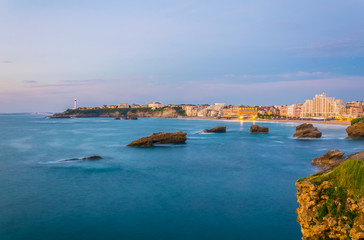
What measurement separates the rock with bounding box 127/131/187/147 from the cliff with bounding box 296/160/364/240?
3764 centimetres

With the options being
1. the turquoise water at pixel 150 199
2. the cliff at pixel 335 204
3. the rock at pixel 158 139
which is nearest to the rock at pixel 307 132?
the rock at pixel 158 139

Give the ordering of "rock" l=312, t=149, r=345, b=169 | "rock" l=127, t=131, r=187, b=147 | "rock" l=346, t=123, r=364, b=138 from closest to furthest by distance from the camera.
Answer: "rock" l=312, t=149, r=345, b=169 → "rock" l=127, t=131, r=187, b=147 → "rock" l=346, t=123, r=364, b=138

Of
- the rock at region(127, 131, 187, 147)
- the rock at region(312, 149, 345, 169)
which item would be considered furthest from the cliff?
the rock at region(127, 131, 187, 147)

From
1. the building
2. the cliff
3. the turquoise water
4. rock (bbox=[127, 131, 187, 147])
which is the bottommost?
the turquoise water

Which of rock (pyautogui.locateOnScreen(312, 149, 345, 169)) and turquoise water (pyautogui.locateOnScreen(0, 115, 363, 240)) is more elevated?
rock (pyautogui.locateOnScreen(312, 149, 345, 169))

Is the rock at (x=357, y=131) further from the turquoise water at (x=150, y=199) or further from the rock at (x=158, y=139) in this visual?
the rock at (x=158, y=139)

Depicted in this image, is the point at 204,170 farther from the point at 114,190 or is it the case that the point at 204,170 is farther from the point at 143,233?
the point at 143,233

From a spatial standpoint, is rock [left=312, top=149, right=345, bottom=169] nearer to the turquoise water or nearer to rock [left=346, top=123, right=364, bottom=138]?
the turquoise water

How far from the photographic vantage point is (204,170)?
94.2 feet

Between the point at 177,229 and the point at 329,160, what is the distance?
64.8 ft

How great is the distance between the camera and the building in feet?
596

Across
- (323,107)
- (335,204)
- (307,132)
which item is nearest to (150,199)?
(335,204)

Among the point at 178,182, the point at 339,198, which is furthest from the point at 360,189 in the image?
the point at 178,182

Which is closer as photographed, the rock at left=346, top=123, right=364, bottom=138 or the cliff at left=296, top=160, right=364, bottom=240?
the cliff at left=296, top=160, right=364, bottom=240
